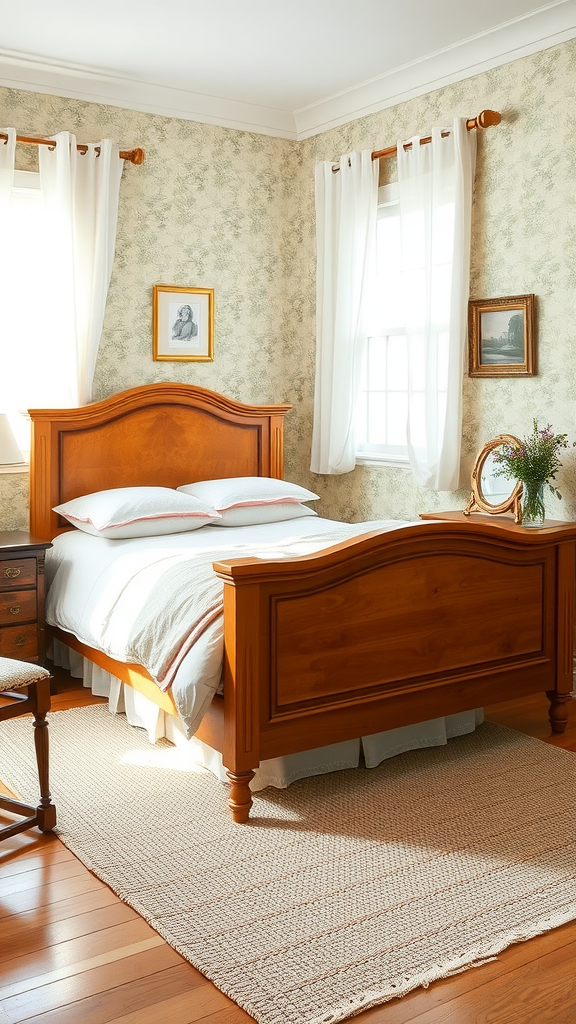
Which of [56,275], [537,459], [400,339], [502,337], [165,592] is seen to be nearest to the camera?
[165,592]

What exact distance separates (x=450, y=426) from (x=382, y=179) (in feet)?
4.53

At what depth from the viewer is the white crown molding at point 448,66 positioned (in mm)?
3771

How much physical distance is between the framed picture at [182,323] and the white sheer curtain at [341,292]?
598mm

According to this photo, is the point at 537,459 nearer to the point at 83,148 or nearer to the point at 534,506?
the point at 534,506

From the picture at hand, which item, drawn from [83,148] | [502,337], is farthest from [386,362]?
[83,148]

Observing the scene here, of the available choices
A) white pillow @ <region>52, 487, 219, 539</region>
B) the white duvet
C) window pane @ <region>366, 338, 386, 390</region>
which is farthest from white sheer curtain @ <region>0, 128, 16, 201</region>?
window pane @ <region>366, 338, 386, 390</region>

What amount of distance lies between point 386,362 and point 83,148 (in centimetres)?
180

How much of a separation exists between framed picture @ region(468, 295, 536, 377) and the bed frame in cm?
67

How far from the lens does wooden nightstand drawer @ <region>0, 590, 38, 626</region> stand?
384 cm

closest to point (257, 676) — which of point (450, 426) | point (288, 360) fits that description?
point (450, 426)

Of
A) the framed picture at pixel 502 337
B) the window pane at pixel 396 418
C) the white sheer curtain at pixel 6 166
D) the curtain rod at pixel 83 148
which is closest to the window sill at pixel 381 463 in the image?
the window pane at pixel 396 418

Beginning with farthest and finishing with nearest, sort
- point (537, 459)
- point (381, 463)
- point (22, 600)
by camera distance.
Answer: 1. point (381, 463)
2. point (22, 600)
3. point (537, 459)

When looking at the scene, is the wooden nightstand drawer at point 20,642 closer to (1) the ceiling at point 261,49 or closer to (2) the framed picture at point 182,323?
(2) the framed picture at point 182,323

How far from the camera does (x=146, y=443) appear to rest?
15.3 feet
